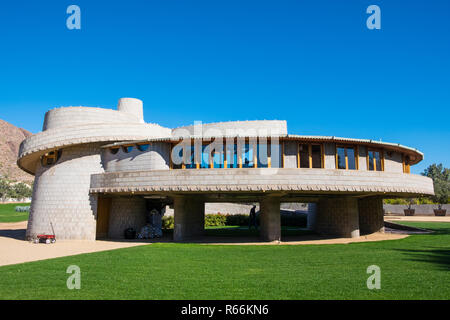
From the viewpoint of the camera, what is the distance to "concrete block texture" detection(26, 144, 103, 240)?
25.0 m

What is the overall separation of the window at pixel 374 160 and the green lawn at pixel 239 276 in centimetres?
833

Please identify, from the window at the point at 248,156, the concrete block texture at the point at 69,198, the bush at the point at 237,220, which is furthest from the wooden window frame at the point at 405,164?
the bush at the point at 237,220

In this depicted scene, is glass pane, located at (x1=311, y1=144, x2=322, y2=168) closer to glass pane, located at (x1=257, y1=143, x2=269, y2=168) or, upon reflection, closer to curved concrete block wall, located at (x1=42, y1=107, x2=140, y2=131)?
glass pane, located at (x1=257, y1=143, x2=269, y2=168)

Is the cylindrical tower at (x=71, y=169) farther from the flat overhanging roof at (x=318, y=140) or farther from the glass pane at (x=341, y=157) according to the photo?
the glass pane at (x=341, y=157)

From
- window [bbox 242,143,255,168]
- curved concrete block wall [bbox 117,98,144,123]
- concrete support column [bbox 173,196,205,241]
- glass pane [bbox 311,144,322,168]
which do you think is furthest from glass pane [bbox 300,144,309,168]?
curved concrete block wall [bbox 117,98,144,123]

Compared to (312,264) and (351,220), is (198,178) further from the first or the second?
(351,220)

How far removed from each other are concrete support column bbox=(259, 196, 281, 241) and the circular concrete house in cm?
7

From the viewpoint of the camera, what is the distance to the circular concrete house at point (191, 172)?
20453 mm

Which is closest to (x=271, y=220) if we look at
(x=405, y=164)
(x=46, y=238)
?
(x=405, y=164)

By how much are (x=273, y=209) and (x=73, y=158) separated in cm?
1614

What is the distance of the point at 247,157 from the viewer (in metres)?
21.5

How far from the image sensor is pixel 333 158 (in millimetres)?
22203

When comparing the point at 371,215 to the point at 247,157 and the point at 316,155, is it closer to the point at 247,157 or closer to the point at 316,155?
the point at 316,155

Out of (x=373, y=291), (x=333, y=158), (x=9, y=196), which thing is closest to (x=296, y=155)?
(x=333, y=158)
